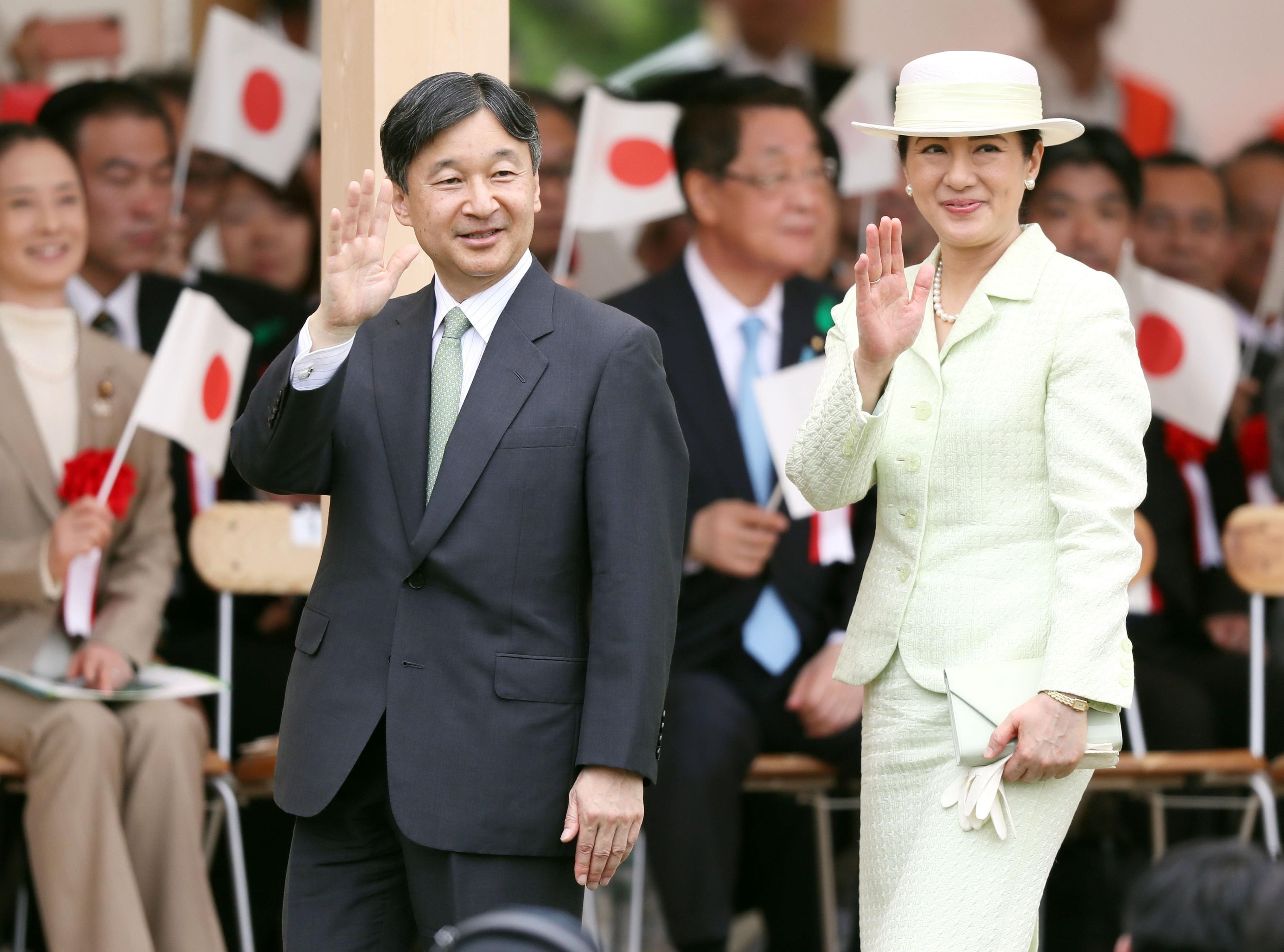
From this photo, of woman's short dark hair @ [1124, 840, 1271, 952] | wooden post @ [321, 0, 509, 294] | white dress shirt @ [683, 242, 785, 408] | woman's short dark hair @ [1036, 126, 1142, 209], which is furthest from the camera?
woman's short dark hair @ [1036, 126, 1142, 209]

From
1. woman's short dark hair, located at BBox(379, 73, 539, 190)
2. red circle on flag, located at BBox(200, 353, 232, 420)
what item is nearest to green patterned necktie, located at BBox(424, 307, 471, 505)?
woman's short dark hair, located at BBox(379, 73, 539, 190)

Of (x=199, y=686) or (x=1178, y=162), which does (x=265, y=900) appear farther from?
(x=1178, y=162)

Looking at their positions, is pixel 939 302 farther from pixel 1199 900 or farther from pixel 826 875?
pixel 826 875

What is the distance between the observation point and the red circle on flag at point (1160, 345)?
20.5 feet

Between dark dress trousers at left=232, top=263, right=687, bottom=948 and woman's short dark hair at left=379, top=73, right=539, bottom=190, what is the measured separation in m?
0.29

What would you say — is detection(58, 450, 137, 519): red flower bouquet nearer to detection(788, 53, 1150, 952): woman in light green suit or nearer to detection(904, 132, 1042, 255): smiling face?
detection(788, 53, 1150, 952): woman in light green suit

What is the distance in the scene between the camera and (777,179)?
5.80 metres

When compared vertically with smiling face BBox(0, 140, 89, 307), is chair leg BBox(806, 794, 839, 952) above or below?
below

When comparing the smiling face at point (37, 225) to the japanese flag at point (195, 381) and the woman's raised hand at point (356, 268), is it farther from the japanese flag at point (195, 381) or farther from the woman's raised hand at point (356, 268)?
the woman's raised hand at point (356, 268)

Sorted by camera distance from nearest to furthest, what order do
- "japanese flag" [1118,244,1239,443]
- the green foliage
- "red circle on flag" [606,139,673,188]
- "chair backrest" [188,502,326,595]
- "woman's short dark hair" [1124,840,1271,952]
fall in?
"woman's short dark hair" [1124,840,1271,952]
"chair backrest" [188,502,326,595]
"red circle on flag" [606,139,673,188]
"japanese flag" [1118,244,1239,443]
the green foliage

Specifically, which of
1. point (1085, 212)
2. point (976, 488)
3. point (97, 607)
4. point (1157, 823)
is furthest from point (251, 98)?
point (976, 488)

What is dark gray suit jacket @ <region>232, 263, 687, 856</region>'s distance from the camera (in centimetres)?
290

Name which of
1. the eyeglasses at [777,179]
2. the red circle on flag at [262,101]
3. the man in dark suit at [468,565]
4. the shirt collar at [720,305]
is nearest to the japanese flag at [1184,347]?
the eyeglasses at [777,179]

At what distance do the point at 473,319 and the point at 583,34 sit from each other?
13.5 feet
